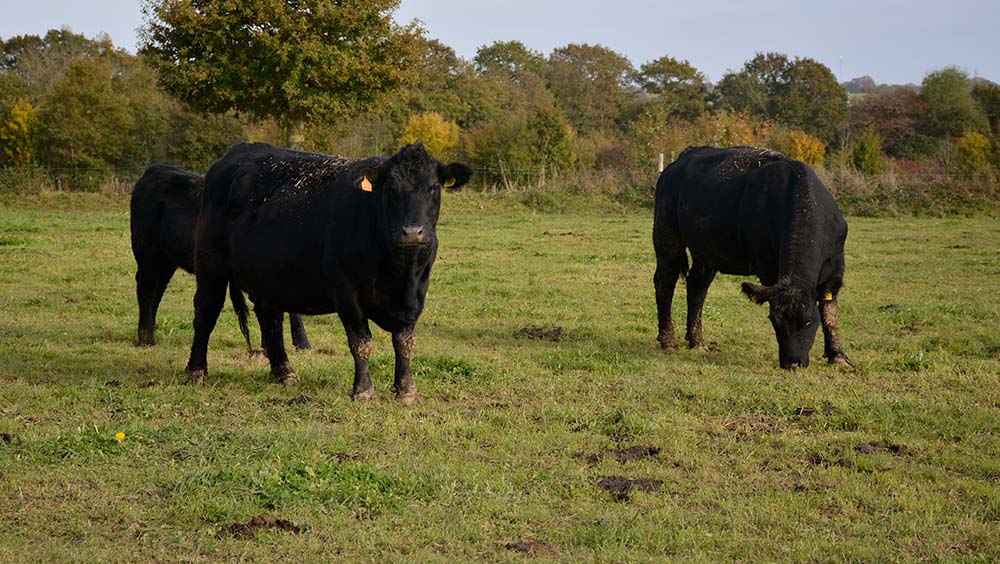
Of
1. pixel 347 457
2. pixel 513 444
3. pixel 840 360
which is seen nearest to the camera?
pixel 347 457

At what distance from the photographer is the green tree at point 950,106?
63406 millimetres

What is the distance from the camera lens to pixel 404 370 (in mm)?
8391

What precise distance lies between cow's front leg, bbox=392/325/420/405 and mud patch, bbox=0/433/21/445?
9.16 ft

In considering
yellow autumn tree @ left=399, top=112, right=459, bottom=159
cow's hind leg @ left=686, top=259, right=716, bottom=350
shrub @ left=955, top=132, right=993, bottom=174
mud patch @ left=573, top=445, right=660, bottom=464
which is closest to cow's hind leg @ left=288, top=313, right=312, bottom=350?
cow's hind leg @ left=686, top=259, right=716, bottom=350

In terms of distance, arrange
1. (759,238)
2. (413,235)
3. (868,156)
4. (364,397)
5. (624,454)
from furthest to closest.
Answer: (868,156)
(759,238)
(364,397)
(413,235)
(624,454)

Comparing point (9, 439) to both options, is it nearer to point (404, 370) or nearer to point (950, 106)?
point (404, 370)

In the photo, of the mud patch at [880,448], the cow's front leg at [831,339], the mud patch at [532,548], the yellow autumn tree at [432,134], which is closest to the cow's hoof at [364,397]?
the mud patch at [532,548]

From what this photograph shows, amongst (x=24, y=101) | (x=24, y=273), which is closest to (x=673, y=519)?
(x=24, y=273)

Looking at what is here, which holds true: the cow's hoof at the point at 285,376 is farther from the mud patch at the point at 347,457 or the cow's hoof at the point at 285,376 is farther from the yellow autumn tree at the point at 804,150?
the yellow autumn tree at the point at 804,150

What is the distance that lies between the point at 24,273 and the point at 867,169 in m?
38.3

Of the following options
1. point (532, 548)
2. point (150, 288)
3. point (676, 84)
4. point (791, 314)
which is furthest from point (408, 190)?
point (676, 84)

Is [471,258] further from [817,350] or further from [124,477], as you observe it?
[124,477]

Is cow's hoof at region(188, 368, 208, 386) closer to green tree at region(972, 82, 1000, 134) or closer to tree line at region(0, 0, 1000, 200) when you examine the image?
tree line at region(0, 0, 1000, 200)

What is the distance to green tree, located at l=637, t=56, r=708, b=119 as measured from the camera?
79.1 m
